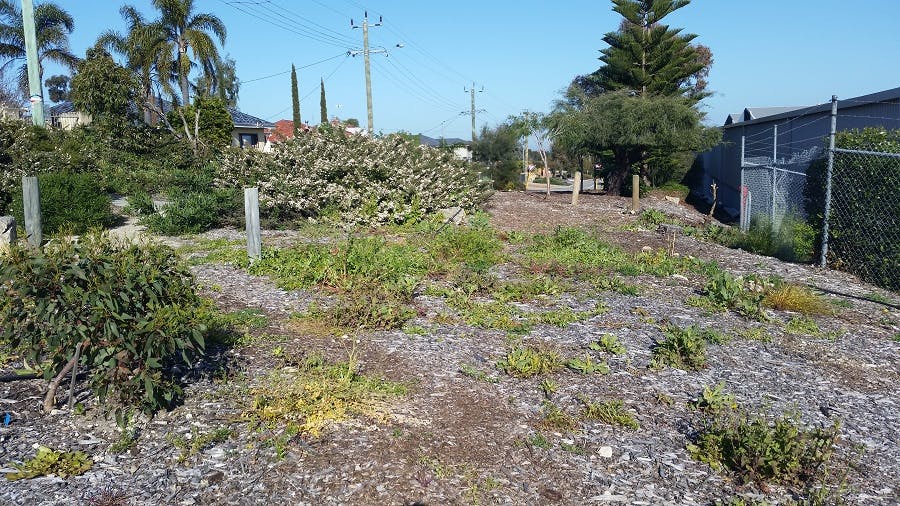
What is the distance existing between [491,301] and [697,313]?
2.00 meters

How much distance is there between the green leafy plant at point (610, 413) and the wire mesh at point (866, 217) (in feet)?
17.1

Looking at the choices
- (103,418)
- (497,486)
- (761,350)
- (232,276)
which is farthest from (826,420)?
(232,276)

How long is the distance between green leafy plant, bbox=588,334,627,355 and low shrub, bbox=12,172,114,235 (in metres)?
8.56

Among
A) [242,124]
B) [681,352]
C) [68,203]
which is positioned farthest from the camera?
[242,124]

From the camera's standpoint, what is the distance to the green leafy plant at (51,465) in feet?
11.2

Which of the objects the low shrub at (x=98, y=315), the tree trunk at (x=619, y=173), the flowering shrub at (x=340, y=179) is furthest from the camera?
the tree trunk at (x=619, y=173)

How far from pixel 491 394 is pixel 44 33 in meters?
33.8

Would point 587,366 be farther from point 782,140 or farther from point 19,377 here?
point 782,140

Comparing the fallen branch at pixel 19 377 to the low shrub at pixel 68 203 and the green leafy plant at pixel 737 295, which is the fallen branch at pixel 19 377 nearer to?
the green leafy plant at pixel 737 295

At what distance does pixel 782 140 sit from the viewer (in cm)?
2058

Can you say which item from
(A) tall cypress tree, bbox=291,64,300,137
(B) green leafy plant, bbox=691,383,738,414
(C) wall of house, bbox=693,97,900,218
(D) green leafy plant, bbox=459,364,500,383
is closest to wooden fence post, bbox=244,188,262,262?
(D) green leafy plant, bbox=459,364,500,383

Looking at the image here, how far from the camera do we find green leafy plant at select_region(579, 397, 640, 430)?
4.29 meters

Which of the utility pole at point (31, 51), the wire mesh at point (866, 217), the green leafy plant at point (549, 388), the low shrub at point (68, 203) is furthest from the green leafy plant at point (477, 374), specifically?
the utility pole at point (31, 51)

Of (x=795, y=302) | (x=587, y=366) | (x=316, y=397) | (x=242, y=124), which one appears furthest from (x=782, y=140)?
(x=242, y=124)
